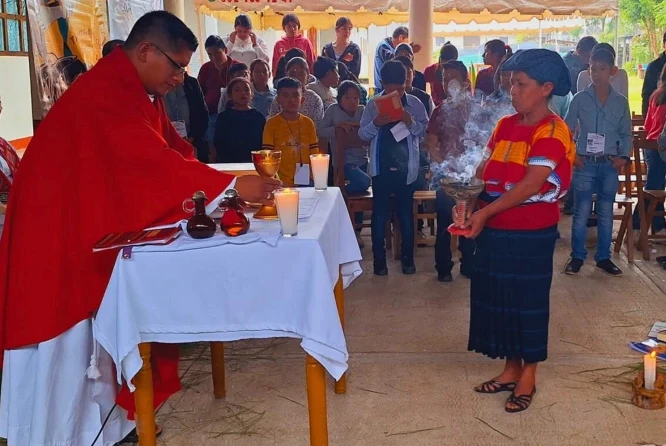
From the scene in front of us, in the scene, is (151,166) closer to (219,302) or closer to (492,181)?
(219,302)

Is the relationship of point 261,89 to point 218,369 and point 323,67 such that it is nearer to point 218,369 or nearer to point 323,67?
point 323,67

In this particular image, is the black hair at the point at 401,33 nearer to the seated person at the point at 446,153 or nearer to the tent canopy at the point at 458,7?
the tent canopy at the point at 458,7

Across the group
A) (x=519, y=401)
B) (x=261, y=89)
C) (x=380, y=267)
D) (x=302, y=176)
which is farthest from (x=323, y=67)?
(x=519, y=401)

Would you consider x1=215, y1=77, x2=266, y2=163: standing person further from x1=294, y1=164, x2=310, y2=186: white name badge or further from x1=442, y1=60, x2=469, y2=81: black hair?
x1=442, y1=60, x2=469, y2=81: black hair

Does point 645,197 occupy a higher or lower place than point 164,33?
lower

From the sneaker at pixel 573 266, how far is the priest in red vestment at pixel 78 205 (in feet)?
12.1

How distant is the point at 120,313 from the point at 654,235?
5286 millimetres

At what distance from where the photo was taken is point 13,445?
2650 millimetres

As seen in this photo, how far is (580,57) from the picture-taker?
7.72 m

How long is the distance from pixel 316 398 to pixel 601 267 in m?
3.85

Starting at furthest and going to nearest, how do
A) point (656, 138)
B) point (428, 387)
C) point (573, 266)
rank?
point (656, 138) < point (573, 266) < point (428, 387)

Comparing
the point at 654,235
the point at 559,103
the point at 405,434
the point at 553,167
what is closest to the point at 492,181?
the point at 553,167

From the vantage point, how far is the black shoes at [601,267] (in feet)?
17.9

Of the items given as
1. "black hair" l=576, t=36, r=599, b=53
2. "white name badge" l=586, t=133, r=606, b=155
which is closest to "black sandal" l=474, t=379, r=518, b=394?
"white name badge" l=586, t=133, r=606, b=155
